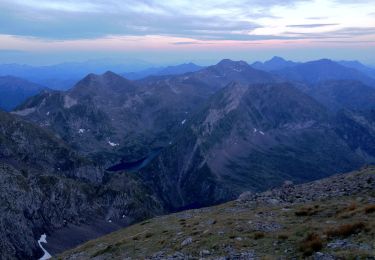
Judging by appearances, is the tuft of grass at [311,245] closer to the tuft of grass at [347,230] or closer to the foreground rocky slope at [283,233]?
the foreground rocky slope at [283,233]

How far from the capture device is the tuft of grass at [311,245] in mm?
28167

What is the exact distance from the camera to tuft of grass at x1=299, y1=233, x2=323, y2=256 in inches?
1109

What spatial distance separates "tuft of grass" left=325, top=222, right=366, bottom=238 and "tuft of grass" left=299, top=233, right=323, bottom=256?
3.92 ft

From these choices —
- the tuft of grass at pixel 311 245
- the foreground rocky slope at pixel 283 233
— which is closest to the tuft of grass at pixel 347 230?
the foreground rocky slope at pixel 283 233

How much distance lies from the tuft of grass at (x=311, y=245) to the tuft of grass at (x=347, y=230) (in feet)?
3.92

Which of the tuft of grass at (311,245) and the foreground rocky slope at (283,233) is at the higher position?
the tuft of grass at (311,245)

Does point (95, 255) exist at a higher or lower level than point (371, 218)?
lower

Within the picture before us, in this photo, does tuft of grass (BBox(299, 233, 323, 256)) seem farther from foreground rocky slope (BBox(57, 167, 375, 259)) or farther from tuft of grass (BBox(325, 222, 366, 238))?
tuft of grass (BBox(325, 222, 366, 238))

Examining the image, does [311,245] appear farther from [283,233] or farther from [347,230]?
[283,233]

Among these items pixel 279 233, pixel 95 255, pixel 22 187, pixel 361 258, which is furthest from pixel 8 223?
pixel 361 258

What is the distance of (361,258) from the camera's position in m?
24.5

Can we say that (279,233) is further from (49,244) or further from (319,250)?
(49,244)

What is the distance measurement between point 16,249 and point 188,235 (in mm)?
141002

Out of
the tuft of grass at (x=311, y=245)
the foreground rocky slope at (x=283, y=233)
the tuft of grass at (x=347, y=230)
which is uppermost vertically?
the tuft of grass at (x=347, y=230)
